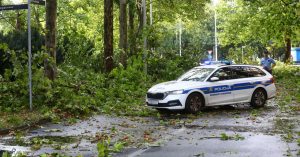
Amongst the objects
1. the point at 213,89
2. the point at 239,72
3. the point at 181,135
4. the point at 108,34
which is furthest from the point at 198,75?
the point at 108,34

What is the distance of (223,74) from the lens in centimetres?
1566

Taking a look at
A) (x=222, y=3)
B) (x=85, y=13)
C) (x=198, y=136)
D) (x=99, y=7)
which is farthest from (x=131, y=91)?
(x=222, y=3)

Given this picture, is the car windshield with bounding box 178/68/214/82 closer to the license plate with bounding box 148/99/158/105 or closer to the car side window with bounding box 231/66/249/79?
the car side window with bounding box 231/66/249/79

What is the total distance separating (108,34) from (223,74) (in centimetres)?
935

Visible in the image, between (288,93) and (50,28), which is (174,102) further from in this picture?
(288,93)

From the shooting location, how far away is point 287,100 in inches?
726

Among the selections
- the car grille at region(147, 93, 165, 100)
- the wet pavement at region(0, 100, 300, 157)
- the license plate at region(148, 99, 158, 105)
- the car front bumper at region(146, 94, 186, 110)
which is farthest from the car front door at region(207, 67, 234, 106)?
the license plate at region(148, 99, 158, 105)

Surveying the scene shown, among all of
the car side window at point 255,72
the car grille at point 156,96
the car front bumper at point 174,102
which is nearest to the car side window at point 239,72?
the car side window at point 255,72

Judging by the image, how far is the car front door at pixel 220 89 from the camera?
49.5ft

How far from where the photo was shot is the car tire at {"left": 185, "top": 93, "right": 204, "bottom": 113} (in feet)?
48.0

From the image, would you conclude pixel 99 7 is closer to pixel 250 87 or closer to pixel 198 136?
pixel 250 87

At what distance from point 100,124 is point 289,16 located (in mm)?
20172

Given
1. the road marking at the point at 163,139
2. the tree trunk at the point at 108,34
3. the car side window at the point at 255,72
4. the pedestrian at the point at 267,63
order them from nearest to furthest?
the road marking at the point at 163,139 → the car side window at the point at 255,72 → the tree trunk at the point at 108,34 → the pedestrian at the point at 267,63

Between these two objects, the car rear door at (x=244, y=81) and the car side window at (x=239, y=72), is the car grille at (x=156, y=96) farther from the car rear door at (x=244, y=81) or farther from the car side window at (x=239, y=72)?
the car side window at (x=239, y=72)
